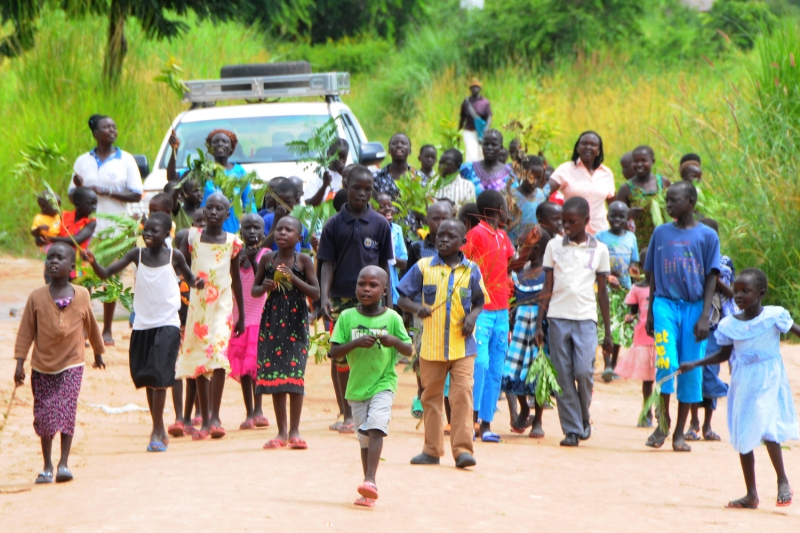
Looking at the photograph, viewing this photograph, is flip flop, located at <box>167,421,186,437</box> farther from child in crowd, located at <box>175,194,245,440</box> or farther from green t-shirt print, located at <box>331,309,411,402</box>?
green t-shirt print, located at <box>331,309,411,402</box>

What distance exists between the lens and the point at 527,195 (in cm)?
1010

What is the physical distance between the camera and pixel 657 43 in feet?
94.0

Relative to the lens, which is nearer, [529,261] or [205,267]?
[205,267]

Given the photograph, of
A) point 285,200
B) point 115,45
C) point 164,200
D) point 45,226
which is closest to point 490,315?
point 285,200

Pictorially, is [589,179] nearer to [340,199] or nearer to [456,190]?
[456,190]

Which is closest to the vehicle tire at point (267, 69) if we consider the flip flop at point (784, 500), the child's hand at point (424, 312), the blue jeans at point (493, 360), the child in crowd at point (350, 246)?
the child in crowd at point (350, 246)

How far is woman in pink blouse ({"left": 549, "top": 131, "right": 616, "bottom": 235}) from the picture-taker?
1038cm

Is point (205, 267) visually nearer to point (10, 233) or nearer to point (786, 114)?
point (786, 114)

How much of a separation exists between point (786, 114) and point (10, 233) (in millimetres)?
10320

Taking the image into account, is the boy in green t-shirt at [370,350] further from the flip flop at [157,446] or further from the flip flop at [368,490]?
the flip flop at [157,446]

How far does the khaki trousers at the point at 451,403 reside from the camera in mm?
6918

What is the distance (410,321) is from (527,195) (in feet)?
8.83

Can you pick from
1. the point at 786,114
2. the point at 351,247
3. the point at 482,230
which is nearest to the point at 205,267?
the point at 351,247

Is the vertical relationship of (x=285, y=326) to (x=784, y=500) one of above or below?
above
